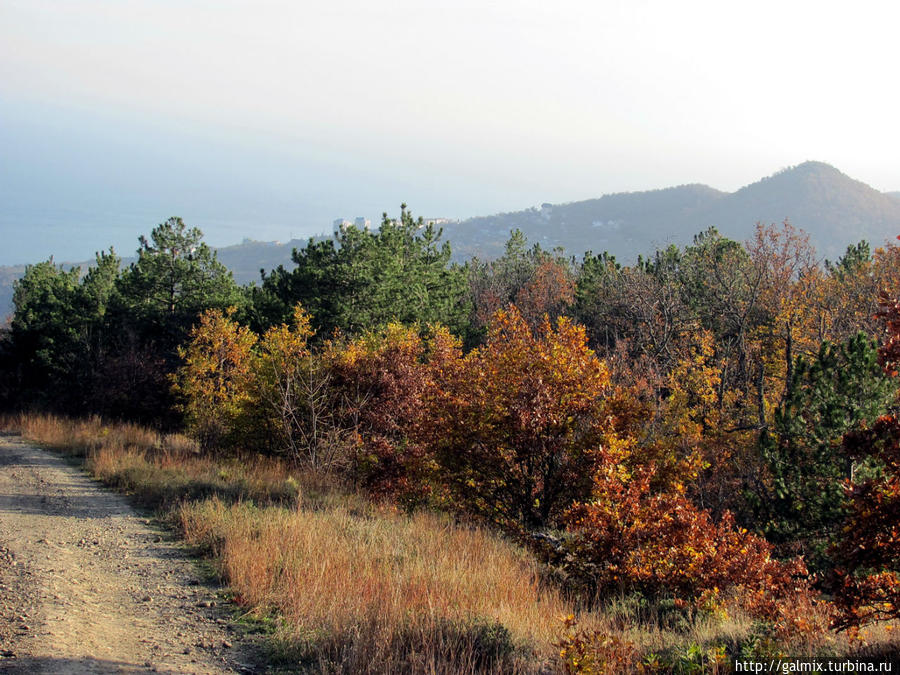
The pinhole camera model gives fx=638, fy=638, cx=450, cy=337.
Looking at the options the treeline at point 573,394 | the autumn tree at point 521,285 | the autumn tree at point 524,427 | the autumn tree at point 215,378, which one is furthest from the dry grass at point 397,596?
the autumn tree at point 521,285

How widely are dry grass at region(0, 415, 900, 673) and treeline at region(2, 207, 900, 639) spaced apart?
2.70ft

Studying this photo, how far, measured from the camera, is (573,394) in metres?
10.4

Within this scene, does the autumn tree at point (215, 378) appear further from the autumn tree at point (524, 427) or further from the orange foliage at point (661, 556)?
the orange foliage at point (661, 556)

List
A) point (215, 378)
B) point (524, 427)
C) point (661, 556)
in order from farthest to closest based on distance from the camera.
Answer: point (215, 378) → point (524, 427) → point (661, 556)

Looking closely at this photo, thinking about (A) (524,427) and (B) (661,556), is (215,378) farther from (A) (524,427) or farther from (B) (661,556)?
(B) (661,556)

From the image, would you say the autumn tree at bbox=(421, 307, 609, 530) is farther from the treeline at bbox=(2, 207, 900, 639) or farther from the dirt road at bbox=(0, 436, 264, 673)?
the dirt road at bbox=(0, 436, 264, 673)

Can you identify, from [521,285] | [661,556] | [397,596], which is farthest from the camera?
[521,285]

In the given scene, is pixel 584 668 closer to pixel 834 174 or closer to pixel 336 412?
pixel 336 412

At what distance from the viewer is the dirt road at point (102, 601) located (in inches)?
204

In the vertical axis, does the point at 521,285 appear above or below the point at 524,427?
above

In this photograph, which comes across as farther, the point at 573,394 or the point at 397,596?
the point at 573,394

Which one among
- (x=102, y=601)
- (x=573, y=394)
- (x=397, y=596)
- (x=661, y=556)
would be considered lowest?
(x=102, y=601)

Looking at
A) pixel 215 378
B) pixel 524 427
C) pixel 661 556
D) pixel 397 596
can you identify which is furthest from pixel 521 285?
pixel 397 596

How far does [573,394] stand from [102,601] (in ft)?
23.1
